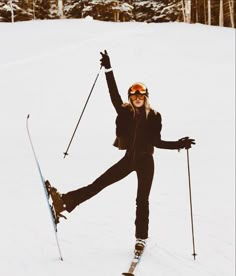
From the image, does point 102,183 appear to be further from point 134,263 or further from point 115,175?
point 134,263

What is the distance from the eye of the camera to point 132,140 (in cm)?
525

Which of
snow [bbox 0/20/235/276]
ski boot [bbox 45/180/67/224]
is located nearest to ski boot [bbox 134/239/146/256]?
snow [bbox 0/20/235/276]

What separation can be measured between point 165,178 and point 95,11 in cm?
1676

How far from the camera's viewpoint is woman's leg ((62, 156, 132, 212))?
5.36 metres

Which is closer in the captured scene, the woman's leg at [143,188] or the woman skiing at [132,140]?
the woman skiing at [132,140]

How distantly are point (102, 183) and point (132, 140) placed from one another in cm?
55

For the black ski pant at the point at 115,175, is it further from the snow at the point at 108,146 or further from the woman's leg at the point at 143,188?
the snow at the point at 108,146

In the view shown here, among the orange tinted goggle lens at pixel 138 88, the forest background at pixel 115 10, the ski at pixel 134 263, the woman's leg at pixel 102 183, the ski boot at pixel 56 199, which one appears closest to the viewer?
the orange tinted goggle lens at pixel 138 88

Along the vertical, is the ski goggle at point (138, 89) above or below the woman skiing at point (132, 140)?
above

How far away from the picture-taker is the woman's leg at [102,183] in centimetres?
536

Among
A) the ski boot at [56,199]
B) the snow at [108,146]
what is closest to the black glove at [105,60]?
the ski boot at [56,199]

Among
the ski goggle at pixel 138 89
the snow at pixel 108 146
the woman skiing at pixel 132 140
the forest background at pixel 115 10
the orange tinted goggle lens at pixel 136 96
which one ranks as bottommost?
the snow at pixel 108 146

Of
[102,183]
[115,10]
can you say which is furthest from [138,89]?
[115,10]

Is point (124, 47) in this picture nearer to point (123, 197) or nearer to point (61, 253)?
point (123, 197)
